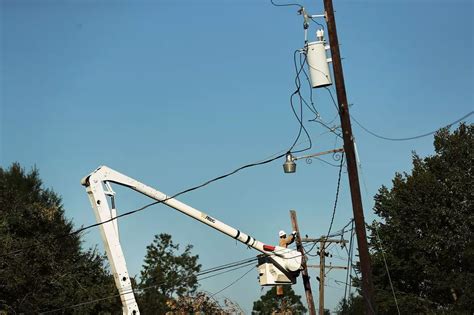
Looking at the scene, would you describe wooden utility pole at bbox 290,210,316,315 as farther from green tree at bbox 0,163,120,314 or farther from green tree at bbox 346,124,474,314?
green tree at bbox 346,124,474,314

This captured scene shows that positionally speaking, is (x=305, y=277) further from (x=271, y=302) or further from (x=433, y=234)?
(x=271, y=302)

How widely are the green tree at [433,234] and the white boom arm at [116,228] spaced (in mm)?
21669

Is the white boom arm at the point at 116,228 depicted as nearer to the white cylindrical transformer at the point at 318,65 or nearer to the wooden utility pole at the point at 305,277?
the wooden utility pole at the point at 305,277

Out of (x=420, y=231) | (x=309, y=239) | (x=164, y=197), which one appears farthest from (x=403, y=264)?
(x=164, y=197)

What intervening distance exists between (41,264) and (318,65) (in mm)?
24243

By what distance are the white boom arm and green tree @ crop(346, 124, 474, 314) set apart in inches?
853

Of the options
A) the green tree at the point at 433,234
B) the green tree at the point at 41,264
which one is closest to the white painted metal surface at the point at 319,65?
the green tree at the point at 41,264

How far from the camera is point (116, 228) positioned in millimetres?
17891

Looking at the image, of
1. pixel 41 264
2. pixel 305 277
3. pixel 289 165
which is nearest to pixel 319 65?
pixel 289 165

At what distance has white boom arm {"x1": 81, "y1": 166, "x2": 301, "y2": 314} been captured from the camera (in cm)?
1747

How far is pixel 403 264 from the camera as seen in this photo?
141ft

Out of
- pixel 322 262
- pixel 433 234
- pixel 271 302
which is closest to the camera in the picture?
pixel 322 262

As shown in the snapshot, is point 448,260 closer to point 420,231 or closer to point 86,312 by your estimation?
point 420,231

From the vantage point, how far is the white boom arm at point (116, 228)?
17469 millimetres
